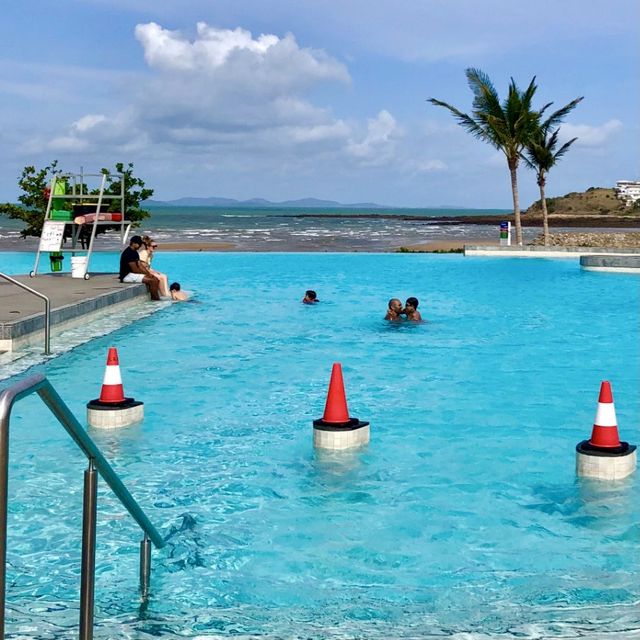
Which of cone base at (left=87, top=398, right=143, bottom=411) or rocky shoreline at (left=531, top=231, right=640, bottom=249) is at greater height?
rocky shoreline at (left=531, top=231, right=640, bottom=249)

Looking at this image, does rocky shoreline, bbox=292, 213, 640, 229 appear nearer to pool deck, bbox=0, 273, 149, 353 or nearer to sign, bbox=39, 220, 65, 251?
sign, bbox=39, 220, 65, 251

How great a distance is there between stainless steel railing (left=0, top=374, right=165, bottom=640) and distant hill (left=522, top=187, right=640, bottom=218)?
461 ft

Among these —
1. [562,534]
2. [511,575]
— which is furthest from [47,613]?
[562,534]

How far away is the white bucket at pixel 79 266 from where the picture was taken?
20594 mm

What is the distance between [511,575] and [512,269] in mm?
26136

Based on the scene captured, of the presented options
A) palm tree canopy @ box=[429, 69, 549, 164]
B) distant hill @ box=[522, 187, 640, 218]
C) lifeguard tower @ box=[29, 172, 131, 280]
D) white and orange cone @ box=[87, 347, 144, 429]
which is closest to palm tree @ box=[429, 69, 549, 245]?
palm tree canopy @ box=[429, 69, 549, 164]

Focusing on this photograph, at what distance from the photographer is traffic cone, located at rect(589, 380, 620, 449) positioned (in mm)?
6480

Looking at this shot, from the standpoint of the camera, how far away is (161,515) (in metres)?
5.87

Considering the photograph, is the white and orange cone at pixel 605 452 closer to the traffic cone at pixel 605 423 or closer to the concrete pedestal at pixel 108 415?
the traffic cone at pixel 605 423

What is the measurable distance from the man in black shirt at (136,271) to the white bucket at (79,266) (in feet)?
4.94

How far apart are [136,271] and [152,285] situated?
0.51 metres

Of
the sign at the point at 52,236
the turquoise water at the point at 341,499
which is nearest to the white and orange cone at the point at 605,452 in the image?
the turquoise water at the point at 341,499

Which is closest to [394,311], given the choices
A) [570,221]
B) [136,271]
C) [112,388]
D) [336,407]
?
[136,271]

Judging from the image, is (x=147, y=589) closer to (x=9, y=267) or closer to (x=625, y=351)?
(x=625, y=351)
